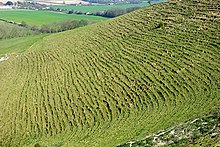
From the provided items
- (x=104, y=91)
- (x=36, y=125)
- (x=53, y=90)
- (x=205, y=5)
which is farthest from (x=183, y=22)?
(x=36, y=125)

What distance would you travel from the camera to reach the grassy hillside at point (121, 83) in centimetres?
3036

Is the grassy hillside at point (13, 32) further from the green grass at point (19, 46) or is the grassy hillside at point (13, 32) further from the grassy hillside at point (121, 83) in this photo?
the grassy hillside at point (121, 83)

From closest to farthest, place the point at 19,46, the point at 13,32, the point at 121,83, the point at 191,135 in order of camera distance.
Answer: the point at 191,135
the point at 121,83
the point at 19,46
the point at 13,32

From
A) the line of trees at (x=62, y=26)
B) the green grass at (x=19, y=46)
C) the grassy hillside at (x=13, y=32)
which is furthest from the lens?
the grassy hillside at (x=13, y=32)

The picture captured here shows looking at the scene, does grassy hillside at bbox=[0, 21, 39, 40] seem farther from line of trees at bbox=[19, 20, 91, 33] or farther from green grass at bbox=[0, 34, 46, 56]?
green grass at bbox=[0, 34, 46, 56]

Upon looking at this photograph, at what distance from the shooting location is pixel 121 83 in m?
39.5

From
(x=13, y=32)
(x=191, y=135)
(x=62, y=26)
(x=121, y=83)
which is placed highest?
(x=191, y=135)

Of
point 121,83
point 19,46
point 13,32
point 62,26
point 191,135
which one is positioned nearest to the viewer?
point 191,135

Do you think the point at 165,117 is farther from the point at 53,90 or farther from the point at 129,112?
the point at 53,90

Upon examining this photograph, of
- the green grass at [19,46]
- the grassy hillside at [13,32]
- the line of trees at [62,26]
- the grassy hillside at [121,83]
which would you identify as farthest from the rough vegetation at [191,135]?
the grassy hillside at [13,32]

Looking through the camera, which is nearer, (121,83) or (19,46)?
(121,83)

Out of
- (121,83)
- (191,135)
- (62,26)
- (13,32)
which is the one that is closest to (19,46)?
(62,26)

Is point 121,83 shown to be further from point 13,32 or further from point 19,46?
point 13,32

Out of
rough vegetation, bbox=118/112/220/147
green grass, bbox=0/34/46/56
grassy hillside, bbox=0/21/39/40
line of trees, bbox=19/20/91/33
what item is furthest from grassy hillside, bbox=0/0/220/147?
grassy hillside, bbox=0/21/39/40
